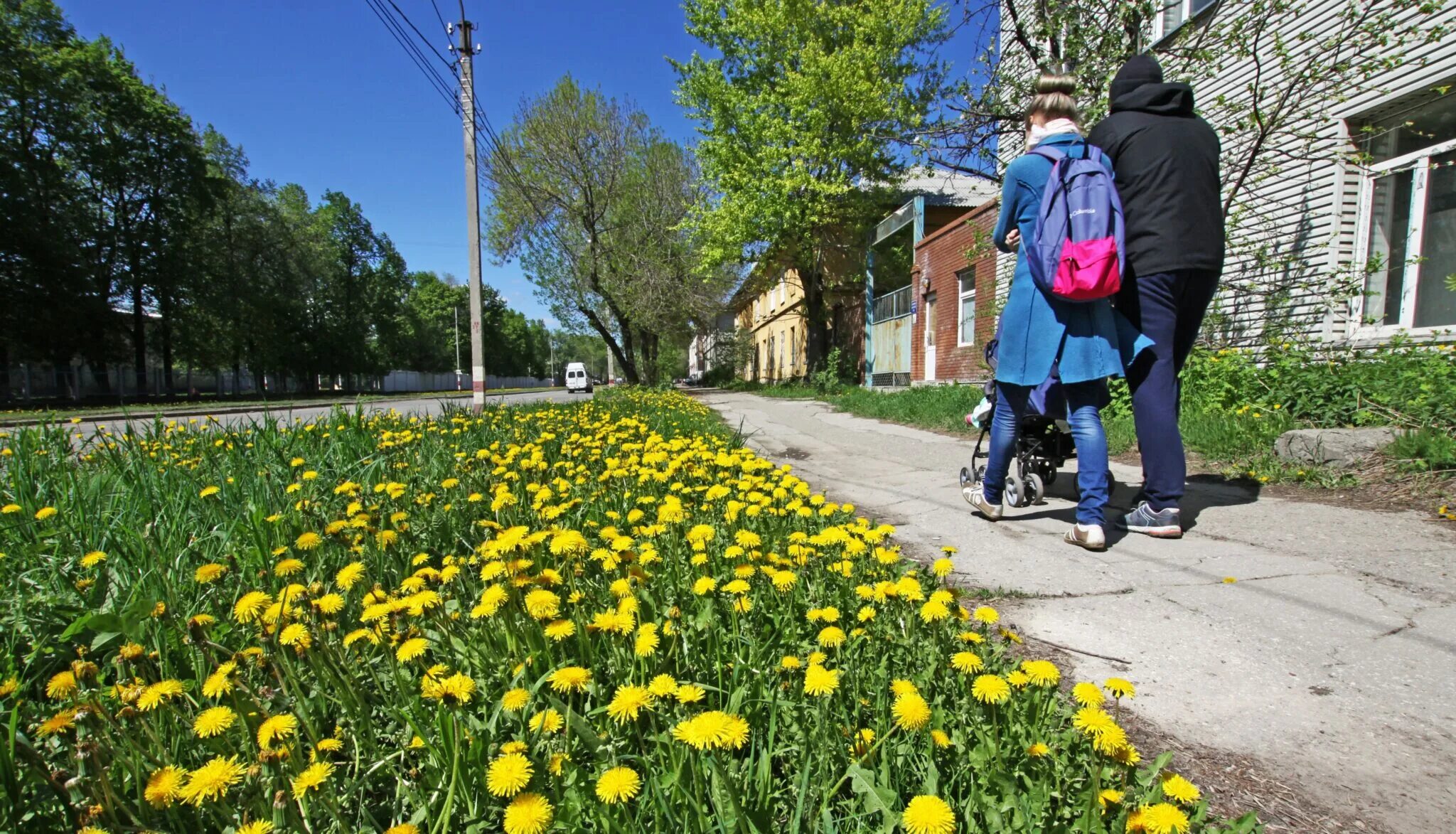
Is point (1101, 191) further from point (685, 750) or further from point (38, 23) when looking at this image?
point (38, 23)

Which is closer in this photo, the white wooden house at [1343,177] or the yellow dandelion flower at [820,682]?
the yellow dandelion flower at [820,682]

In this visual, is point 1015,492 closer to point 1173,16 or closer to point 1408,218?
point 1408,218

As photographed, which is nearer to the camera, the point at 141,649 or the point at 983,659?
the point at 141,649

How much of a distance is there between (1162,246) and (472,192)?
1004cm

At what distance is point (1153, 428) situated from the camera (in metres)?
2.98

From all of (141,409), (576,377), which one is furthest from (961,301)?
(576,377)

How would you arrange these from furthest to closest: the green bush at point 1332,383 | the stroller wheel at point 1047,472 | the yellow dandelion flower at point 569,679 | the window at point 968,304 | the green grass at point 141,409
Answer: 1. the window at point 968,304
2. the green grass at point 141,409
3. the green bush at point 1332,383
4. the stroller wheel at point 1047,472
5. the yellow dandelion flower at point 569,679

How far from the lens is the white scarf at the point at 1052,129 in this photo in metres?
3.03

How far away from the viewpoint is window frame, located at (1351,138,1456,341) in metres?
5.68

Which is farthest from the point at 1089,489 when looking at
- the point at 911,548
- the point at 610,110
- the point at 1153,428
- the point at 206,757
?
the point at 610,110

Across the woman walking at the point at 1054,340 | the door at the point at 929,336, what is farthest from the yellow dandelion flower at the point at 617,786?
the door at the point at 929,336

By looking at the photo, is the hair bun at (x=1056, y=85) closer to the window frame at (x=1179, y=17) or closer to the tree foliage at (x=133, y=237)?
the window frame at (x=1179, y=17)

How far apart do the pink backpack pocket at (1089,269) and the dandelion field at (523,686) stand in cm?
138

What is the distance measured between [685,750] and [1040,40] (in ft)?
33.2
